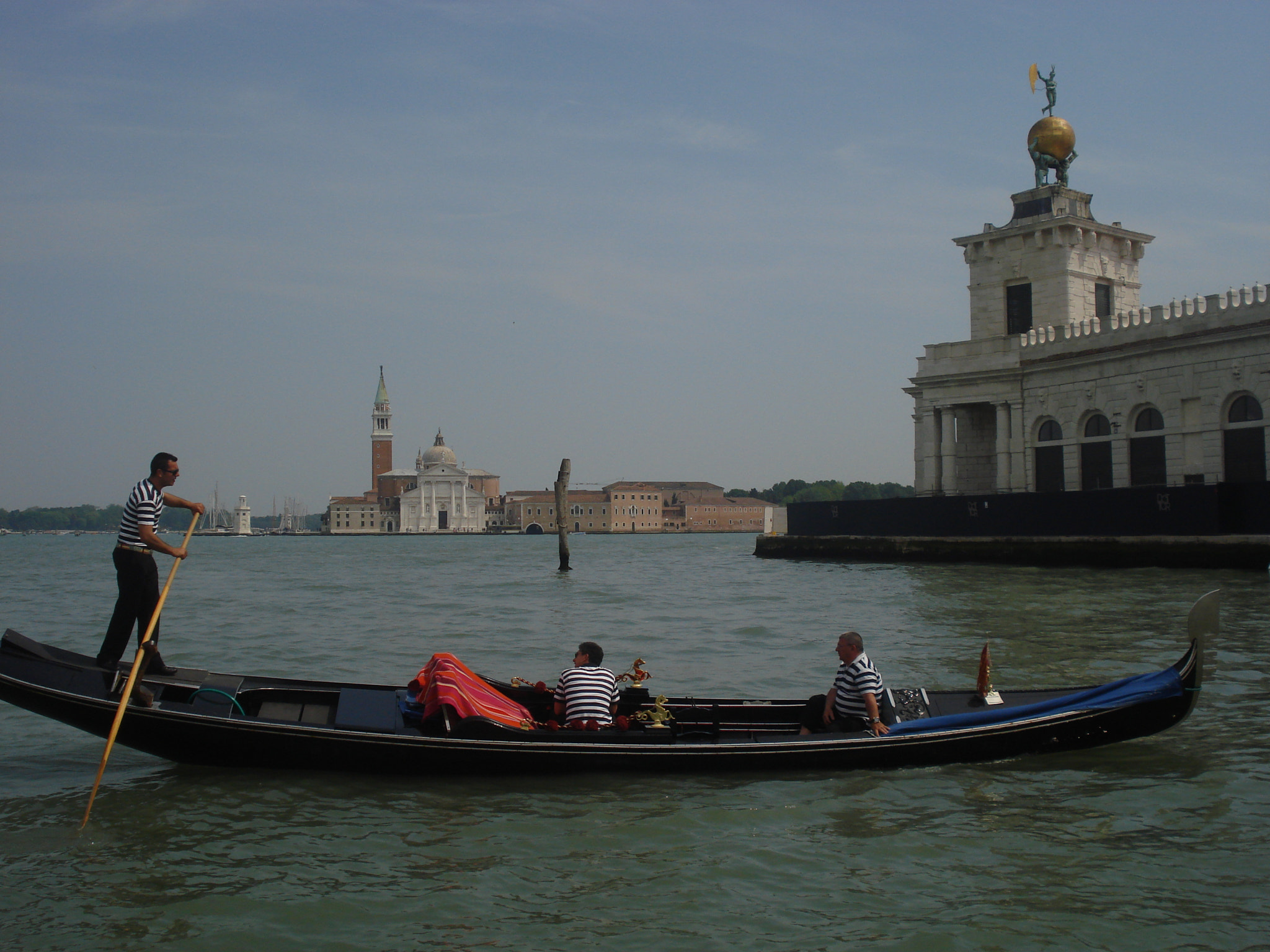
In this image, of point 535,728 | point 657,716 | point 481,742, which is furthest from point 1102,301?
point 481,742

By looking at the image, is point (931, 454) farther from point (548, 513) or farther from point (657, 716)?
point (548, 513)

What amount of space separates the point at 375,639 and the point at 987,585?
1332cm

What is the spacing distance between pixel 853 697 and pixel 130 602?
5.29 meters

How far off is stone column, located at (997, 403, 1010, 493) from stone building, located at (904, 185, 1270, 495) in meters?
0.04

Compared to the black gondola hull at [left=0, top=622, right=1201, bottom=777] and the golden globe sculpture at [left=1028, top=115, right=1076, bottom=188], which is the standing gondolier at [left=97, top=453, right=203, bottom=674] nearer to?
the black gondola hull at [left=0, top=622, right=1201, bottom=777]

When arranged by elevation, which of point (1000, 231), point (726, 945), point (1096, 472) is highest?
point (1000, 231)

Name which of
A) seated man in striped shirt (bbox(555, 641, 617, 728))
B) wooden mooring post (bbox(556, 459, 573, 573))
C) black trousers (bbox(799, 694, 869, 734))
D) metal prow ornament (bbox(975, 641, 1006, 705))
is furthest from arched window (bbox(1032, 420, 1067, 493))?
seated man in striped shirt (bbox(555, 641, 617, 728))

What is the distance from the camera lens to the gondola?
7.39 m

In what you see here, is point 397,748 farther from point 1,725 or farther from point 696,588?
point 696,588

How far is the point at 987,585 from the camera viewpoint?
23422 mm

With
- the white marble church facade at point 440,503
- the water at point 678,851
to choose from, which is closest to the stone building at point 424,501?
the white marble church facade at point 440,503

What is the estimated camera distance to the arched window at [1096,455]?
104 feet

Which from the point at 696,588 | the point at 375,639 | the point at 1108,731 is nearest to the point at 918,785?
the point at 1108,731

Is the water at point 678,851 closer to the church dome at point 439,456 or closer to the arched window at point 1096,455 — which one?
the arched window at point 1096,455
